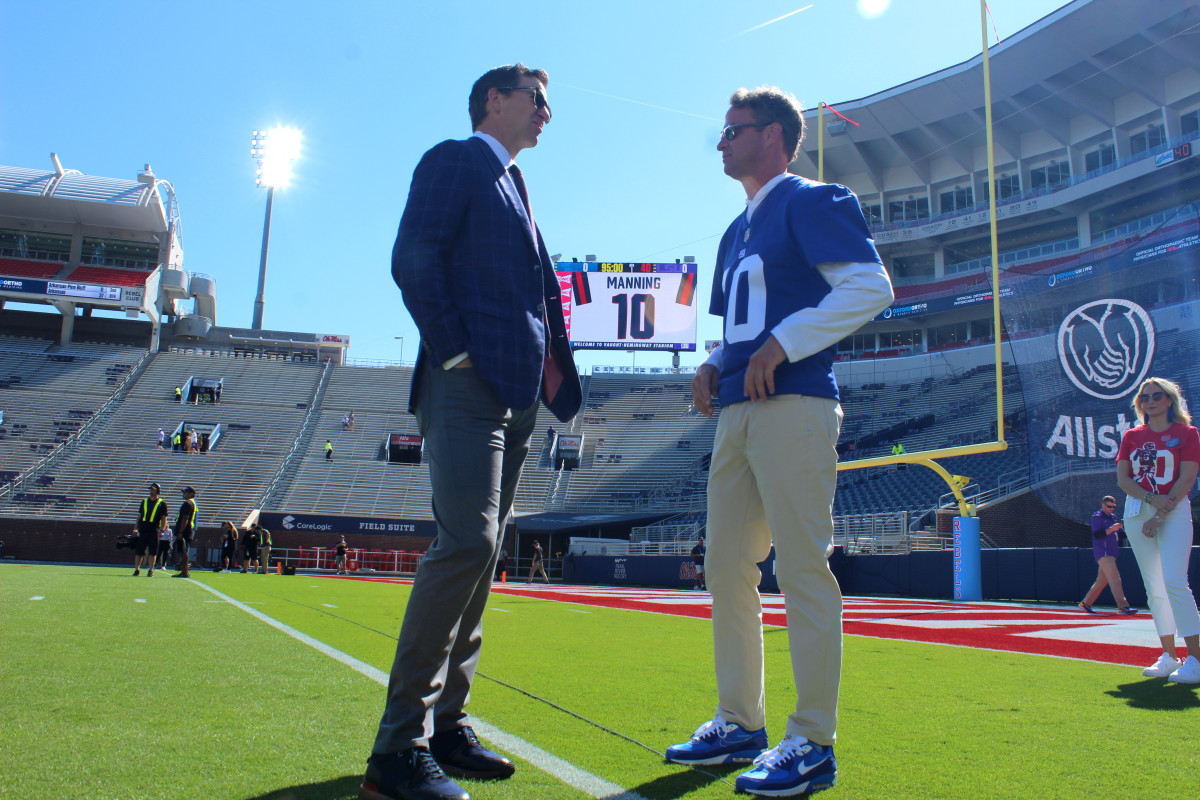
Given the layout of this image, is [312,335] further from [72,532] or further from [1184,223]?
[1184,223]

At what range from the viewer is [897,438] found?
3078 centimetres

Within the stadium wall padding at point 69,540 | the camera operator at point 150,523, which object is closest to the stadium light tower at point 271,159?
the stadium wall padding at point 69,540

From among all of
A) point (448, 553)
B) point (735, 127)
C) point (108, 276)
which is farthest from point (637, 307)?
point (448, 553)

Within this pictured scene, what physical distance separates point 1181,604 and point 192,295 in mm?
47095

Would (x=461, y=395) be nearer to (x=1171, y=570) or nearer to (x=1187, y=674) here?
(x=1187, y=674)

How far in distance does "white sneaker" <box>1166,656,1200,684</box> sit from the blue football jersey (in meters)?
2.57

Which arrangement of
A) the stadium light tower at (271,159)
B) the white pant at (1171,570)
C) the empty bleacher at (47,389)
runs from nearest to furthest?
the white pant at (1171,570) < the empty bleacher at (47,389) < the stadium light tower at (271,159)

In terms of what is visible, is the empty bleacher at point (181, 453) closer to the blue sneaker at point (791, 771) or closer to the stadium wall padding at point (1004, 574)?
the stadium wall padding at point (1004, 574)

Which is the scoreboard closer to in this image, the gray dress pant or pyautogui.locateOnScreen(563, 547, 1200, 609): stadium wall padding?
pyautogui.locateOnScreen(563, 547, 1200, 609): stadium wall padding

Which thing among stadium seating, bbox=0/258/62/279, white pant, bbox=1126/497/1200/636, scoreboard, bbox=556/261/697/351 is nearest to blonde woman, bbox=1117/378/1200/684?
white pant, bbox=1126/497/1200/636

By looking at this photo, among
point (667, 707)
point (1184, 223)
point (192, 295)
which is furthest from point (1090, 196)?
point (192, 295)

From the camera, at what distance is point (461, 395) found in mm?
2094

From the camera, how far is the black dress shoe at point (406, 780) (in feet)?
5.63

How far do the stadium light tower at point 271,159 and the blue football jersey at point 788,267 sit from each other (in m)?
50.0
